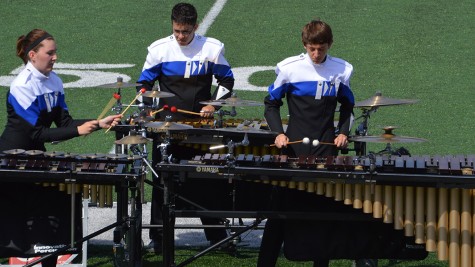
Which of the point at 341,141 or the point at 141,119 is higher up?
the point at 141,119

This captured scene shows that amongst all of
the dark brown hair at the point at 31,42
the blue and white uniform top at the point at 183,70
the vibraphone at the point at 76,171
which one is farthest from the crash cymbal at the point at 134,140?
the blue and white uniform top at the point at 183,70

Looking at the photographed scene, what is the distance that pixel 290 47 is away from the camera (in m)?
17.9

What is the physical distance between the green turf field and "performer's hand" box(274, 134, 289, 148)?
15.1 feet

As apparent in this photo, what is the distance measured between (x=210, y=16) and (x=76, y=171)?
452 inches

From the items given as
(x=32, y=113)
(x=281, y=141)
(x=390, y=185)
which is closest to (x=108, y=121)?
(x=32, y=113)

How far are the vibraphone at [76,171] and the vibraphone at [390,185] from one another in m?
0.29

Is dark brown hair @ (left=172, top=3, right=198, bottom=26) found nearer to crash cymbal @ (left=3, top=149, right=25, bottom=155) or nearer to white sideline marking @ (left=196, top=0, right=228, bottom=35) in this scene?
crash cymbal @ (left=3, top=149, right=25, bottom=155)

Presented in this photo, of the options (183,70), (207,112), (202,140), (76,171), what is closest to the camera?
(76,171)

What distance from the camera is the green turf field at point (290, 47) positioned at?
1460cm

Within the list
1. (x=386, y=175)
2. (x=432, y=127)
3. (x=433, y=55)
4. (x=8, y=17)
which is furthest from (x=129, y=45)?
(x=386, y=175)

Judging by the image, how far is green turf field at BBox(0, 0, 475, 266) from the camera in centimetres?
1460

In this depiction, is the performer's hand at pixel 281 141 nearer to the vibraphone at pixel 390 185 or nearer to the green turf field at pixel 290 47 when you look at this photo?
the vibraphone at pixel 390 185

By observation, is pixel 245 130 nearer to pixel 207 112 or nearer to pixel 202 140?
pixel 202 140

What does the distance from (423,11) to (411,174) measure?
39.3 ft
